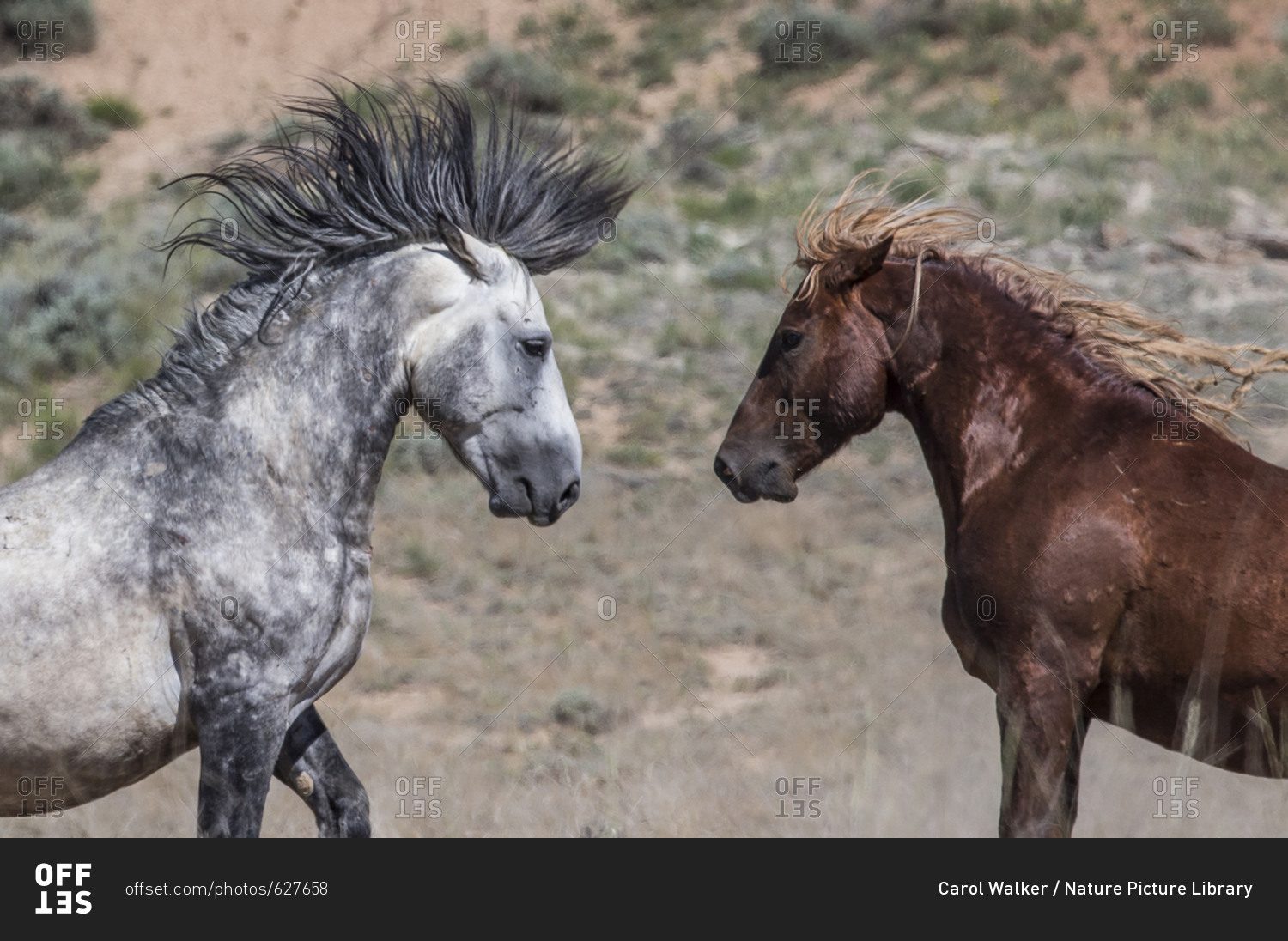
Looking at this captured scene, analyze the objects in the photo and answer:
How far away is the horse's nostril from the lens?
461 cm

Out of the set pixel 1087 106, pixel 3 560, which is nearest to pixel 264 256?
pixel 3 560

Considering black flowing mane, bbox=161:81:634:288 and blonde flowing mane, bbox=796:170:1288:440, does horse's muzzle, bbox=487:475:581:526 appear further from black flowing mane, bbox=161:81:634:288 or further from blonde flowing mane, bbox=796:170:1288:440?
blonde flowing mane, bbox=796:170:1288:440

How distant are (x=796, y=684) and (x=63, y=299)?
34.6ft

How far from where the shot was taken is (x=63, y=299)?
1631 centimetres

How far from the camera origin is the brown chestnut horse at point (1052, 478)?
15.1 ft

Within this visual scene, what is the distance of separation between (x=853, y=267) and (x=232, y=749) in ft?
9.31

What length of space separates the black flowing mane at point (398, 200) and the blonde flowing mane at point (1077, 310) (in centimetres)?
93

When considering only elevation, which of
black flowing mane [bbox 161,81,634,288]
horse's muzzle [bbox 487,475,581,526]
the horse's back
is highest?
black flowing mane [bbox 161,81,634,288]

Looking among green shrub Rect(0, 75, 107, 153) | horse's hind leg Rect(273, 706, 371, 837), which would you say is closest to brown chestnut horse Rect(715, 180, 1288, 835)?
horse's hind leg Rect(273, 706, 371, 837)

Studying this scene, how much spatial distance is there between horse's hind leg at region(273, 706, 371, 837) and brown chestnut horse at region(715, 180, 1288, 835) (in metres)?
1.87

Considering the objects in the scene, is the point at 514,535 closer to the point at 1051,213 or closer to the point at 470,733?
the point at 470,733

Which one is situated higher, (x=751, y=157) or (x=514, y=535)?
(x=751, y=157)

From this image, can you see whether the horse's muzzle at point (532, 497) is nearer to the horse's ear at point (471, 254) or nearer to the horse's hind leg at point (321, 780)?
the horse's ear at point (471, 254)

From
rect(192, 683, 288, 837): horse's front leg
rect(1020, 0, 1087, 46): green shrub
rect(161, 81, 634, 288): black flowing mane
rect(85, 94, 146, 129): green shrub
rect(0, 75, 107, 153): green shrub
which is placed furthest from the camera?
rect(85, 94, 146, 129): green shrub
